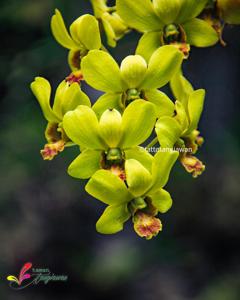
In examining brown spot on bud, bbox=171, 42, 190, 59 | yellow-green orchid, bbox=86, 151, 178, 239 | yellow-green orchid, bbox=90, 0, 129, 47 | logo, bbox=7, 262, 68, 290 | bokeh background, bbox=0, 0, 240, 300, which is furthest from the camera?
bokeh background, bbox=0, 0, 240, 300

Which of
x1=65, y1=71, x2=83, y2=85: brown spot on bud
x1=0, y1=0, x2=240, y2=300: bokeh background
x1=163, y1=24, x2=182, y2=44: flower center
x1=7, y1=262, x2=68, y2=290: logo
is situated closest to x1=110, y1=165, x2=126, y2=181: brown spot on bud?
x1=65, y1=71, x2=83, y2=85: brown spot on bud

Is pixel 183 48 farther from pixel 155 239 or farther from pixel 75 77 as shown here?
pixel 155 239

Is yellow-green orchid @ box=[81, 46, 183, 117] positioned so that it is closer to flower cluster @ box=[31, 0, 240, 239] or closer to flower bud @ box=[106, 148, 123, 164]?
flower cluster @ box=[31, 0, 240, 239]

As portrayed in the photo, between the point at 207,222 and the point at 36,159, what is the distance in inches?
80.2

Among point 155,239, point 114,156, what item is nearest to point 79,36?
point 114,156

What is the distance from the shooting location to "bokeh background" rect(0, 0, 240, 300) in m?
4.09

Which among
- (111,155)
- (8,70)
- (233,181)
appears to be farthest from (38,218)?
(111,155)

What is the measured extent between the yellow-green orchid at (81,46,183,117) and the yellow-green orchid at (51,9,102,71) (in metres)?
0.08

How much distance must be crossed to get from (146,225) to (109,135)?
9.8 inches

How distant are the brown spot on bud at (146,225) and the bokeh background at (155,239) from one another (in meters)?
2.18

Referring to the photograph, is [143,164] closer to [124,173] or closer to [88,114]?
[124,173]

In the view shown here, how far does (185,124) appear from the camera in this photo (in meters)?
1.45

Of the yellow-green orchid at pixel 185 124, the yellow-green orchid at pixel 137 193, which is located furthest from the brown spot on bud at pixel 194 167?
the yellow-green orchid at pixel 137 193

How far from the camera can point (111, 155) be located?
4.47 ft
